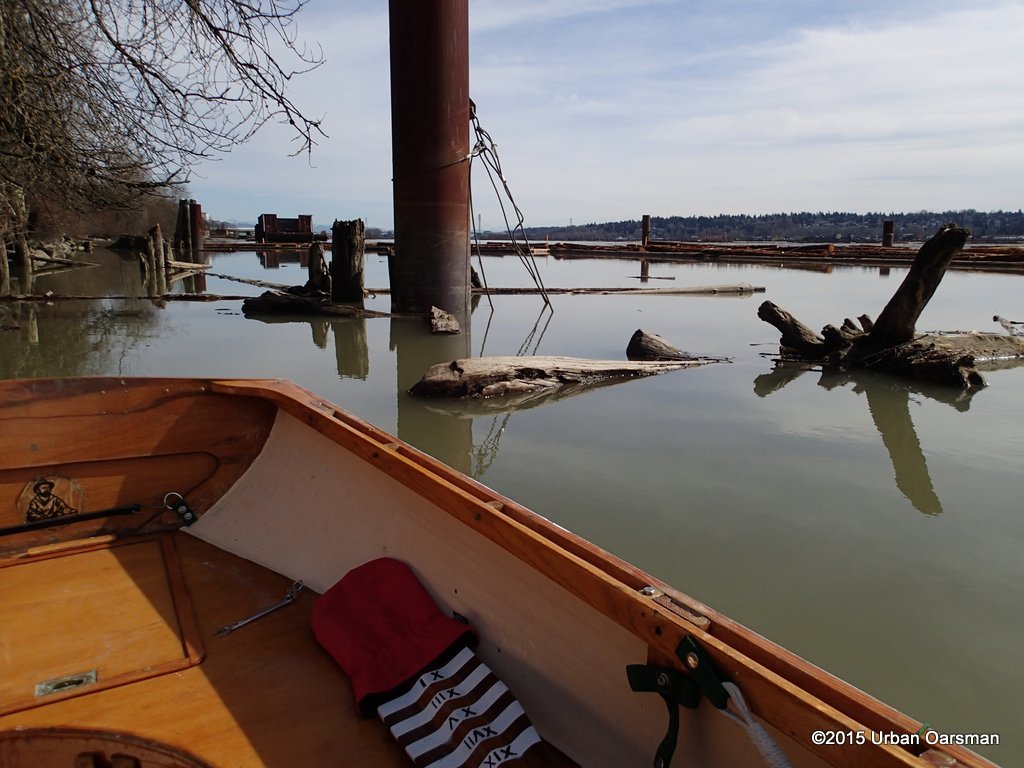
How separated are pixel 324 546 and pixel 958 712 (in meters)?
2.35

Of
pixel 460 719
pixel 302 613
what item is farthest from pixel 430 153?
pixel 460 719

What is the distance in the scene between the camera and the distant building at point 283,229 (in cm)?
4772

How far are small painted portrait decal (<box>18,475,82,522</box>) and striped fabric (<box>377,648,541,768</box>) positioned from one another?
1935 millimetres

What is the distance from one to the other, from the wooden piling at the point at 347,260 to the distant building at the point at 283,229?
1355 inches

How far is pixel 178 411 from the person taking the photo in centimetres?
329

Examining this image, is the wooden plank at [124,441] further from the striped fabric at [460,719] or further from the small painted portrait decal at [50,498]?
the striped fabric at [460,719]

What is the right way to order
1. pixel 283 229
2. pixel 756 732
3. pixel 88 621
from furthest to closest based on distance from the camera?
pixel 283 229 → pixel 88 621 → pixel 756 732

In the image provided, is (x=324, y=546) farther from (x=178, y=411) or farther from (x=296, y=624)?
(x=178, y=411)

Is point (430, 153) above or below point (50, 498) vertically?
above

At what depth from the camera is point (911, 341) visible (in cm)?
859

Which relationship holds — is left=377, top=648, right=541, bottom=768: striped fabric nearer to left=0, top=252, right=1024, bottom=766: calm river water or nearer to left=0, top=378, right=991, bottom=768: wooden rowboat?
left=0, top=378, right=991, bottom=768: wooden rowboat

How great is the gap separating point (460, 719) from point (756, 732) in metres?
0.90

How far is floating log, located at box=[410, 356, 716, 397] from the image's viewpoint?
6.83 metres

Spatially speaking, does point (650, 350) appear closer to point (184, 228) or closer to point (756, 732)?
point (756, 732)
